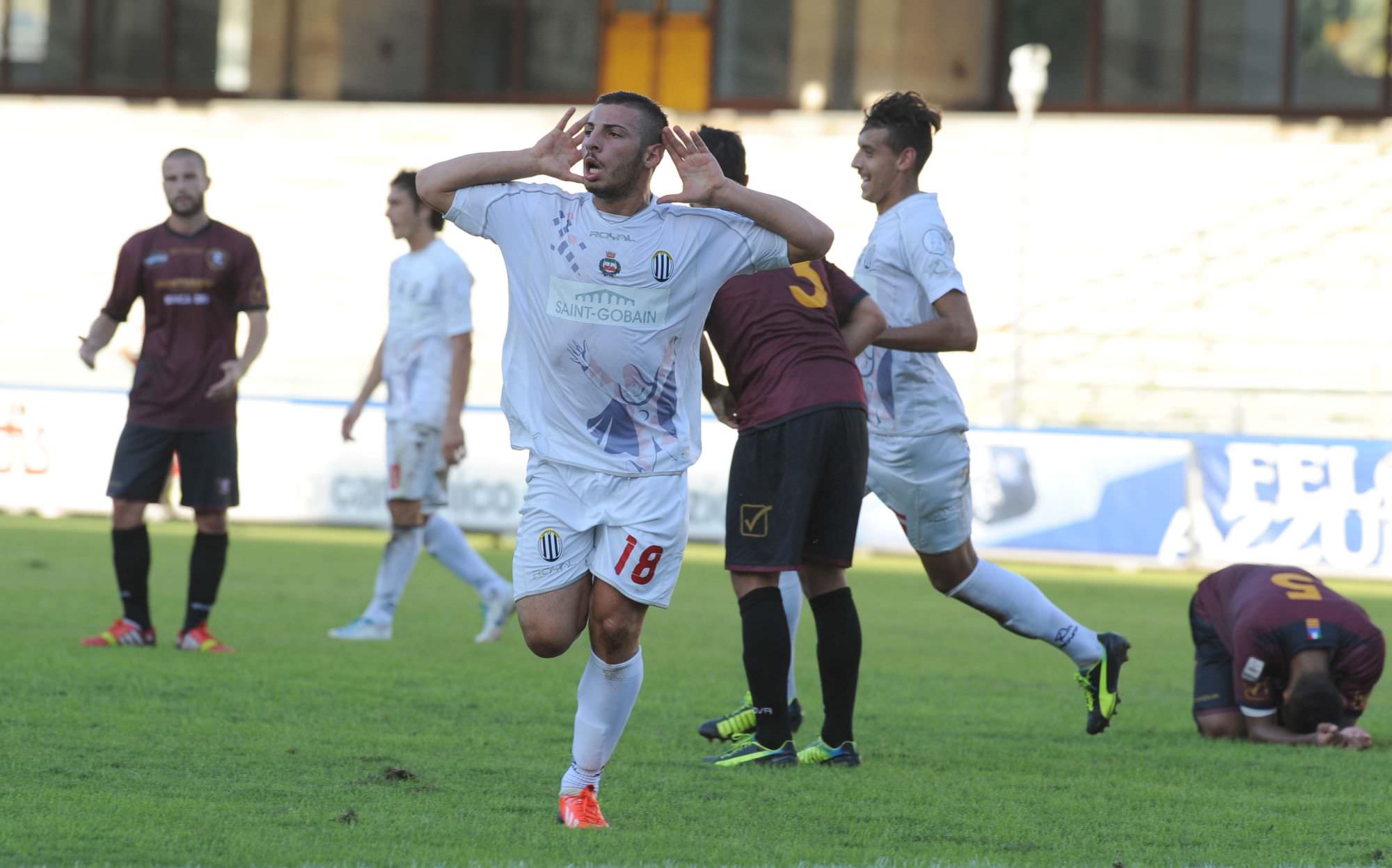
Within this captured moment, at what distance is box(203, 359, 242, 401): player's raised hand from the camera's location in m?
8.57

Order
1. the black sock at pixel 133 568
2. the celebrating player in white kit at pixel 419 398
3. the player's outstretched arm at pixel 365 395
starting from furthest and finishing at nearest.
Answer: the player's outstretched arm at pixel 365 395, the celebrating player in white kit at pixel 419 398, the black sock at pixel 133 568

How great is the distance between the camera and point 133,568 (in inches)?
347

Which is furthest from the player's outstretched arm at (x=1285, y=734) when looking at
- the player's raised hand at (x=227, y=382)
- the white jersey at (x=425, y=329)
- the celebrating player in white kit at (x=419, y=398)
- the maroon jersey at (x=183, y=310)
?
the maroon jersey at (x=183, y=310)

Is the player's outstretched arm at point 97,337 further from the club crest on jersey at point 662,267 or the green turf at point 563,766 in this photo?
the club crest on jersey at point 662,267

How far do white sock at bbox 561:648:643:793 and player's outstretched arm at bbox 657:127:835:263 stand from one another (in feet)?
3.98

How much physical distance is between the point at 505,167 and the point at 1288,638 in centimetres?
368

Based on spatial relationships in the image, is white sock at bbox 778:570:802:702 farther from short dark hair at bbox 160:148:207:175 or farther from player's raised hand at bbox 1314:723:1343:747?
→ short dark hair at bbox 160:148:207:175

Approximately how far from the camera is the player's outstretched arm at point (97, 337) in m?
8.62

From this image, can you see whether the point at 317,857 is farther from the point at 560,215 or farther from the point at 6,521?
the point at 6,521

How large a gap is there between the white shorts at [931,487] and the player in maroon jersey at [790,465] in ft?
1.49

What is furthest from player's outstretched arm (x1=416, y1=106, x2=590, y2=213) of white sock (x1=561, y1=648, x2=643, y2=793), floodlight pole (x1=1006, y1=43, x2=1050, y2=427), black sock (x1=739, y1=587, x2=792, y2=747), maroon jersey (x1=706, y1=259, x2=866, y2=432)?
floodlight pole (x1=1006, y1=43, x2=1050, y2=427)

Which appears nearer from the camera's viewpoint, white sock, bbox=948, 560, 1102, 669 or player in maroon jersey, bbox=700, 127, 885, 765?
player in maroon jersey, bbox=700, 127, 885, 765

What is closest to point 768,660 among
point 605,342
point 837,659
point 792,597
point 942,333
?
point 837,659

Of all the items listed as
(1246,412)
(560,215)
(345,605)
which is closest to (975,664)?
(345,605)
